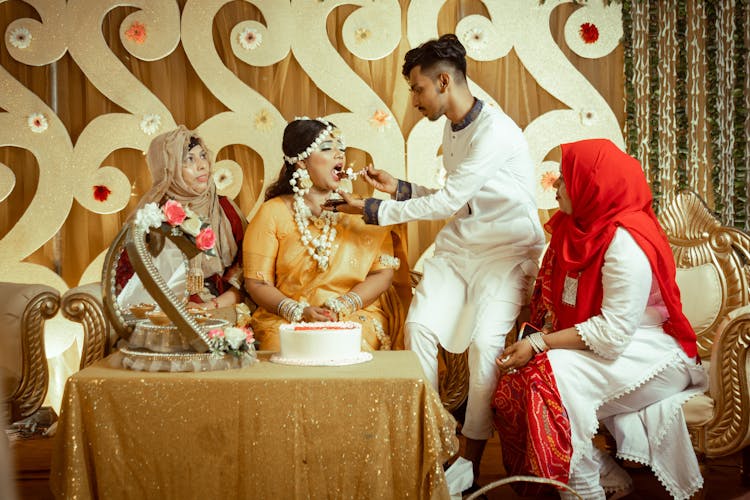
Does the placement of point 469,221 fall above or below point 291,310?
above

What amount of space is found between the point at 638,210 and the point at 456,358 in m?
1.19

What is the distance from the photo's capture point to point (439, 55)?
3646mm

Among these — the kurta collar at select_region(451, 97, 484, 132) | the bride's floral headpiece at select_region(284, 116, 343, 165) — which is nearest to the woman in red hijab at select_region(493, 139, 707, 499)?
the kurta collar at select_region(451, 97, 484, 132)

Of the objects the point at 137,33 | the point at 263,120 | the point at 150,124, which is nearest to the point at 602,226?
the point at 263,120

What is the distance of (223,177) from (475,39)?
1.72m

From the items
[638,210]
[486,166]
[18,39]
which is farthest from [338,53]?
[638,210]

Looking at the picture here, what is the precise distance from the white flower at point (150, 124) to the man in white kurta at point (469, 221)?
5.08ft

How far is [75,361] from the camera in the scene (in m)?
4.59

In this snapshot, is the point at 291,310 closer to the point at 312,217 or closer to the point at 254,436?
the point at 312,217

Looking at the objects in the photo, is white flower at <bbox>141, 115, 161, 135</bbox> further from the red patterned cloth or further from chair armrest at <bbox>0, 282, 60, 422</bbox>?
the red patterned cloth

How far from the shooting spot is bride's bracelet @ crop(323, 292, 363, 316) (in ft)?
11.5

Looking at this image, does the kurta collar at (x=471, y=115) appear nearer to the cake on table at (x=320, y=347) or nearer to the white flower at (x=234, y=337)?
the cake on table at (x=320, y=347)

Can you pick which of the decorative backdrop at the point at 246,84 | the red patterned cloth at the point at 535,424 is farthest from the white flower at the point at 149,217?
the decorative backdrop at the point at 246,84

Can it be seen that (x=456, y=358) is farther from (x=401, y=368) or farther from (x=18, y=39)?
(x=18, y=39)
